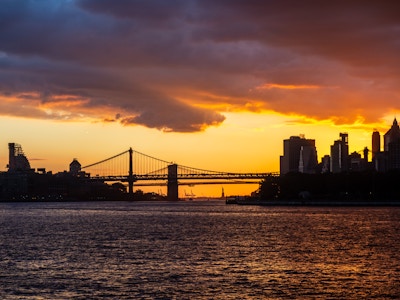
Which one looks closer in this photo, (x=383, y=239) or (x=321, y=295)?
(x=321, y=295)

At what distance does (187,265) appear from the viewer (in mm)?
43156

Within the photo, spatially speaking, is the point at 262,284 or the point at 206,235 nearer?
the point at 262,284

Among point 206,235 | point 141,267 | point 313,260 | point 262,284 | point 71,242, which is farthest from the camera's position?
point 206,235

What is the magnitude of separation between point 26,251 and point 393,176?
142m

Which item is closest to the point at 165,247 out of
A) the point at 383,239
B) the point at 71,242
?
the point at 71,242

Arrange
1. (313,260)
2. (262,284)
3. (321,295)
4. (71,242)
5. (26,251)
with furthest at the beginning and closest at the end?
(71,242) → (26,251) → (313,260) → (262,284) → (321,295)

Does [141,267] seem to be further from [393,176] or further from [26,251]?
[393,176]

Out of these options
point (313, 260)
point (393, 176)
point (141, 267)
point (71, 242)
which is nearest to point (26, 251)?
point (71, 242)

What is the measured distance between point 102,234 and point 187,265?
28.3 meters

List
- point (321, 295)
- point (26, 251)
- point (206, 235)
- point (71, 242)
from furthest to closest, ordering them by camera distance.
→ 1. point (206, 235)
2. point (71, 242)
3. point (26, 251)
4. point (321, 295)

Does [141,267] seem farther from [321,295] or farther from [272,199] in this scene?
[272,199]

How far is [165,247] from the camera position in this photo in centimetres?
5531

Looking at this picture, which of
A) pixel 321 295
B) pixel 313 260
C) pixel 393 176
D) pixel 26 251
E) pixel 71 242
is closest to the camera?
pixel 321 295

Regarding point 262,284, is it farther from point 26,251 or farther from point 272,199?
point 272,199
